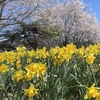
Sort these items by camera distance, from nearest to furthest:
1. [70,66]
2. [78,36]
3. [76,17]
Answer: [70,66], [76,17], [78,36]

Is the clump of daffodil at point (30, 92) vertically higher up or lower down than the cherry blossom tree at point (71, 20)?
higher up

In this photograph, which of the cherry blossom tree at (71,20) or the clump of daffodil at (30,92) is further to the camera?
the cherry blossom tree at (71,20)

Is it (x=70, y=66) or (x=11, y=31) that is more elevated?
(x=70, y=66)

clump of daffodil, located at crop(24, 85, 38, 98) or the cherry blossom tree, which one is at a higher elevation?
clump of daffodil, located at crop(24, 85, 38, 98)

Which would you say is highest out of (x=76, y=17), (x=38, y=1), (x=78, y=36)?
(x=38, y=1)

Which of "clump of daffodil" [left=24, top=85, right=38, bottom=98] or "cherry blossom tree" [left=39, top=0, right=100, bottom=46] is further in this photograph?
"cherry blossom tree" [left=39, top=0, right=100, bottom=46]

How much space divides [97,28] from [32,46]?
13701 mm

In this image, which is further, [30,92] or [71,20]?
[71,20]

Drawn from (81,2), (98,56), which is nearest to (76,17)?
(81,2)

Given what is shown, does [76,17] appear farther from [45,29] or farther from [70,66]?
[70,66]

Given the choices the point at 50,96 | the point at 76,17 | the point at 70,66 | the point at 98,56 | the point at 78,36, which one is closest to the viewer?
the point at 50,96

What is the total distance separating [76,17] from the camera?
3347 centimetres

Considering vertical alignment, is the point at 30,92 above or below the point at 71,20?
above

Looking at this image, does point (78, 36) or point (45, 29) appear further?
point (78, 36)
